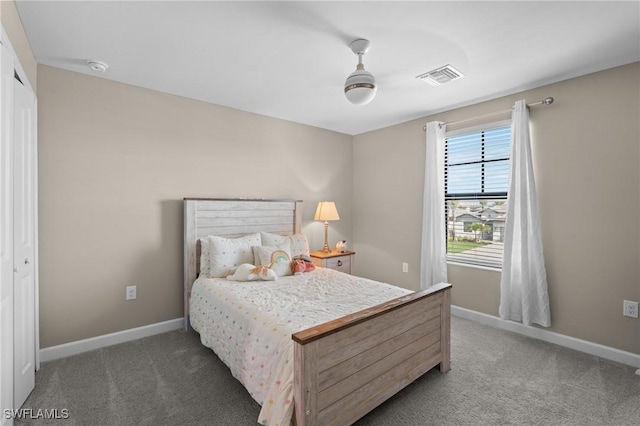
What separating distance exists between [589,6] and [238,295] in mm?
3025

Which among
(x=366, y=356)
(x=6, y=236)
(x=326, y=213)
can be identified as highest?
(x=326, y=213)

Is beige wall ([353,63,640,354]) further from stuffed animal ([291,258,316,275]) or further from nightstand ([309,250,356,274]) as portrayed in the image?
stuffed animal ([291,258,316,275])

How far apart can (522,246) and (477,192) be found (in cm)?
82

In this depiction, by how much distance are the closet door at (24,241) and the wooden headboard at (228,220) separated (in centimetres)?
118

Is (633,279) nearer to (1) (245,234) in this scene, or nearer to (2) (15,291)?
(1) (245,234)

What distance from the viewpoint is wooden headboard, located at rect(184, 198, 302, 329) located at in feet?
10.5

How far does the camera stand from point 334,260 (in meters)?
4.11

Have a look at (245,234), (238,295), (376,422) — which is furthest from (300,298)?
(245,234)

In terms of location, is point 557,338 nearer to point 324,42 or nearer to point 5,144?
point 324,42

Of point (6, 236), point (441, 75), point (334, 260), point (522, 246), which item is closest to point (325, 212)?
point (334, 260)

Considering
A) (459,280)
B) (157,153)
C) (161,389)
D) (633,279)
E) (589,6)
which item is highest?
(589,6)

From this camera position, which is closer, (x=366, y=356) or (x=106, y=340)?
(x=366, y=356)

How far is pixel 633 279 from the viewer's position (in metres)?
2.55

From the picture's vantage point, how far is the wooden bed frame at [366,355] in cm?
154
